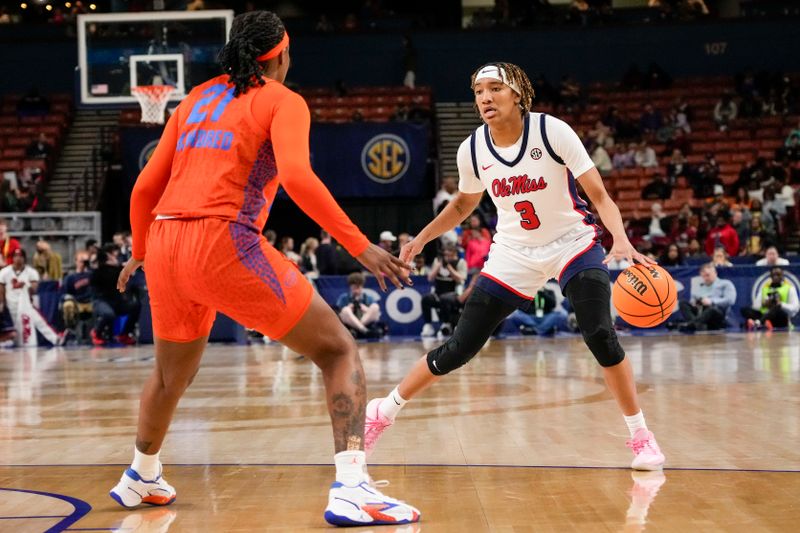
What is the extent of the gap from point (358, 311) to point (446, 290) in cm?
150

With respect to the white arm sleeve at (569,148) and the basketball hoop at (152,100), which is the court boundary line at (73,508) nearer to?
the white arm sleeve at (569,148)

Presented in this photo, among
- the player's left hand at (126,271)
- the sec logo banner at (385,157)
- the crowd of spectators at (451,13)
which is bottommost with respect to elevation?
the player's left hand at (126,271)

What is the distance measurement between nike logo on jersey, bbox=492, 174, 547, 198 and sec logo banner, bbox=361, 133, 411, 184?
668 inches

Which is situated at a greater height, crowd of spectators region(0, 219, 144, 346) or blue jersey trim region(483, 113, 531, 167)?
blue jersey trim region(483, 113, 531, 167)

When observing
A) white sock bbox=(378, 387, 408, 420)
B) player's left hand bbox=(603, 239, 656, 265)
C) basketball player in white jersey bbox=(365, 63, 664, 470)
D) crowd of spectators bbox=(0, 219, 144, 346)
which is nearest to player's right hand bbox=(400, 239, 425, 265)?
basketball player in white jersey bbox=(365, 63, 664, 470)

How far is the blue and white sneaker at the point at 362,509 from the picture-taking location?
4.02 metres

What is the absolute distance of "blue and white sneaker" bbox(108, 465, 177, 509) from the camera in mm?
4438

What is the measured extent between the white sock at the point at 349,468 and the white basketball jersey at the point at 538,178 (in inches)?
74.7

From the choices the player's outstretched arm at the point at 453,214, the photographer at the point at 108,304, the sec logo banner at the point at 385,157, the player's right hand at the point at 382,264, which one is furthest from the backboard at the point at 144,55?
the player's right hand at the point at 382,264

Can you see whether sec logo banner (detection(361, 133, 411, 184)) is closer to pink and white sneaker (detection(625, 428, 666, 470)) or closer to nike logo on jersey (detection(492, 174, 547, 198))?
nike logo on jersey (detection(492, 174, 547, 198))

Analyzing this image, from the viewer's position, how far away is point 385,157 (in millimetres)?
22406

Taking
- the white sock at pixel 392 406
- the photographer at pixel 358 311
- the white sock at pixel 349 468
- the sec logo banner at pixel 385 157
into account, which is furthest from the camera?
the sec logo banner at pixel 385 157

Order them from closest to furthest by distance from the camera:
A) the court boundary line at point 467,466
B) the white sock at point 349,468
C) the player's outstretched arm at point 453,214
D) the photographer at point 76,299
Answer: the white sock at point 349,468 < the court boundary line at point 467,466 < the player's outstretched arm at point 453,214 < the photographer at point 76,299

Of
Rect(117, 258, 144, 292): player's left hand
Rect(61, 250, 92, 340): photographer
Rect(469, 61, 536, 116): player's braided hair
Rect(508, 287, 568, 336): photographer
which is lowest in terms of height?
Rect(508, 287, 568, 336): photographer
